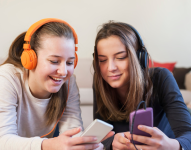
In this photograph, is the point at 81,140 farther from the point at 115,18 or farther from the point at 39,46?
the point at 115,18

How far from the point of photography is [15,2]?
2.33 meters

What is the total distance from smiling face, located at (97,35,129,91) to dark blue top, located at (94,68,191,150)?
223mm

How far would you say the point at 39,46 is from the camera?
0.83 metres

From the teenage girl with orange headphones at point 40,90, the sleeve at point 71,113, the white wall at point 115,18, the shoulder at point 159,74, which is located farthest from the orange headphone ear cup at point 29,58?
the white wall at point 115,18

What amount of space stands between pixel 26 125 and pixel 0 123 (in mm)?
224

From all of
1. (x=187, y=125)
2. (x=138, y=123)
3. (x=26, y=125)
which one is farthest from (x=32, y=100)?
(x=187, y=125)

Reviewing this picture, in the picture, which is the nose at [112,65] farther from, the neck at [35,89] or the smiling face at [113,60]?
the neck at [35,89]

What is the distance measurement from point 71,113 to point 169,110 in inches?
22.2

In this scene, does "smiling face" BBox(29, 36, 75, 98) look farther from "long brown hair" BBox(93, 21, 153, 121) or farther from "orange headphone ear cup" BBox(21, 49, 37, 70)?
"long brown hair" BBox(93, 21, 153, 121)

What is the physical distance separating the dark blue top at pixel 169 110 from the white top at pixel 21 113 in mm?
180

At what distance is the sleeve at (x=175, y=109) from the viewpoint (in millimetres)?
835

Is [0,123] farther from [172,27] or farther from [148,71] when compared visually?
[172,27]

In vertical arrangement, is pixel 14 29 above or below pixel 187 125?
above

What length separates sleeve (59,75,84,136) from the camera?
1052 millimetres
